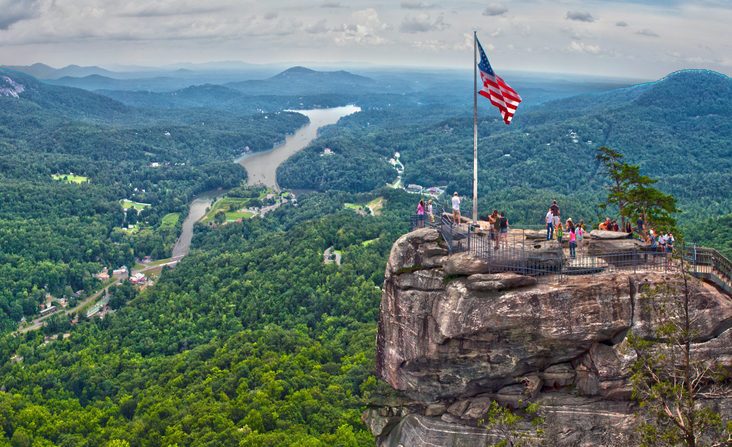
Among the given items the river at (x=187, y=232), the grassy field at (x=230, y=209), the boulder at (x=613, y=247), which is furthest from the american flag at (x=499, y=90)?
the grassy field at (x=230, y=209)

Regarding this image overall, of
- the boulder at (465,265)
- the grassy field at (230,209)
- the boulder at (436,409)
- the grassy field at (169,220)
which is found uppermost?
the boulder at (465,265)

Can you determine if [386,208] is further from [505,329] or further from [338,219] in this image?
[505,329]

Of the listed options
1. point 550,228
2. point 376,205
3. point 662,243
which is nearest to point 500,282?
point 550,228

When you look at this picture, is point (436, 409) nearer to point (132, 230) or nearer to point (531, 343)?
Answer: point (531, 343)

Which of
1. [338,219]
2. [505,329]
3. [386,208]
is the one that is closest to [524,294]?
[505,329]

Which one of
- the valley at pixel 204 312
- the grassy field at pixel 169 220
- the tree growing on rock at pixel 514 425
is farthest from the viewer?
the grassy field at pixel 169 220

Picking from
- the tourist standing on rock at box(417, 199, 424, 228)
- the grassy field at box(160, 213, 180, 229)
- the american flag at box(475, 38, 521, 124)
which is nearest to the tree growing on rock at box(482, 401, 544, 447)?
the tourist standing on rock at box(417, 199, 424, 228)

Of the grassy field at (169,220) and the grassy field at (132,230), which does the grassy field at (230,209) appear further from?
the grassy field at (132,230)
